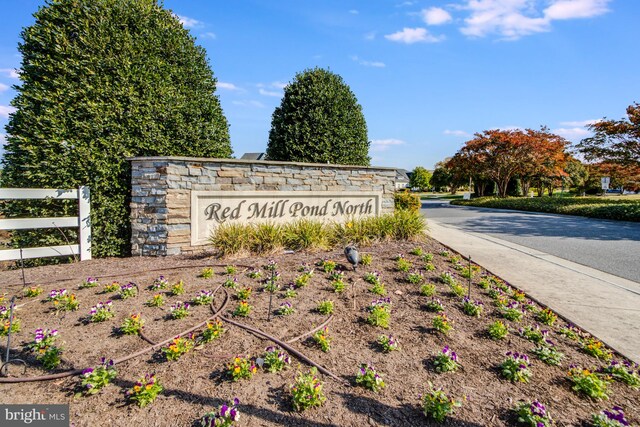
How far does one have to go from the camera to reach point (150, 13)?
18.4 ft

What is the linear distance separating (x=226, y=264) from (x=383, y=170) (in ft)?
14.2

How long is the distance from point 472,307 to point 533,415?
155cm

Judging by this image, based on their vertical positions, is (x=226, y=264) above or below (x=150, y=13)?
below

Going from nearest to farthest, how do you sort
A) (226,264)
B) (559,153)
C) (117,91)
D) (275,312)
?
(275,312), (226,264), (117,91), (559,153)

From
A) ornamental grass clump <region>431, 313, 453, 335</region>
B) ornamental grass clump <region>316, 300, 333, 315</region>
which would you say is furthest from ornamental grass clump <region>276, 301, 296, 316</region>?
ornamental grass clump <region>431, 313, 453, 335</region>

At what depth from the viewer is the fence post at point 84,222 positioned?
4.96 m

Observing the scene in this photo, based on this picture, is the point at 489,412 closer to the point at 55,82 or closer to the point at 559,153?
the point at 55,82

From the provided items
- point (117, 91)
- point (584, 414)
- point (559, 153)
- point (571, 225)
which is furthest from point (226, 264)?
point (559, 153)

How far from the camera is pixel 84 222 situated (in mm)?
5020

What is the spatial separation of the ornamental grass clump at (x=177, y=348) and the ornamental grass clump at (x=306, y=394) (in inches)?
38.2

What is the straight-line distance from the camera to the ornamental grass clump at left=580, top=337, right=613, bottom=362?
267 centimetres

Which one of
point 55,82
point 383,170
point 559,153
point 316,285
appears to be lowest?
point 316,285
